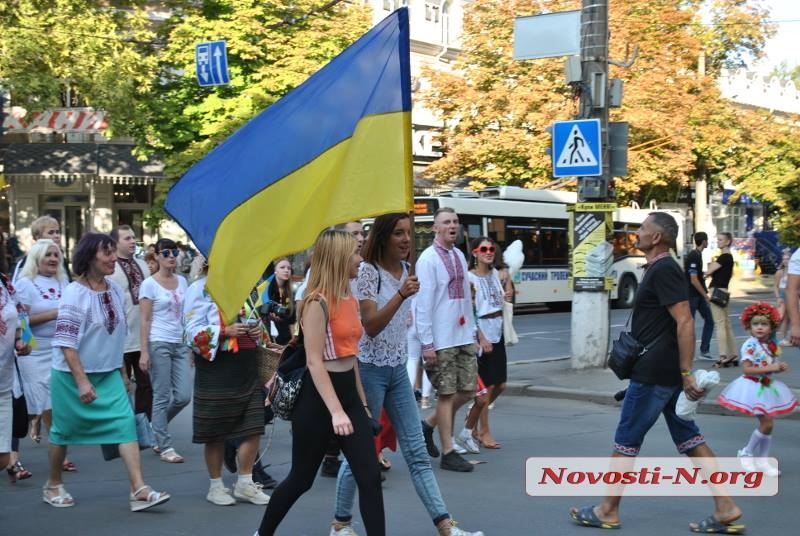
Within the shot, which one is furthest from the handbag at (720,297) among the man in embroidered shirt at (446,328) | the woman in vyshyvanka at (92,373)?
the woman in vyshyvanka at (92,373)

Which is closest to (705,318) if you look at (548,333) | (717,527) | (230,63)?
(548,333)

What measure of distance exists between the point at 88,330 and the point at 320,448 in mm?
2117

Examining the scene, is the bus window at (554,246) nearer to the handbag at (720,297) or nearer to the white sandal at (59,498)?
the handbag at (720,297)

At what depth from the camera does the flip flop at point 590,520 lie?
20.4 feet

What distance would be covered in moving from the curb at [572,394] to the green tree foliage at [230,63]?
16724 millimetres

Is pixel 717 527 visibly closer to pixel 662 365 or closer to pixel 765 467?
pixel 662 365

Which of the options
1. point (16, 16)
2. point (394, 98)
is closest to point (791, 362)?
point (394, 98)

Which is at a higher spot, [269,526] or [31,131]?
[31,131]

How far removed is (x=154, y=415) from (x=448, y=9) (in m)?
38.8

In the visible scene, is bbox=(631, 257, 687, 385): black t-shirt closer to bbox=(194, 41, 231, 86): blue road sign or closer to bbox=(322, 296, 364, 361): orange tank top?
bbox=(322, 296, 364, 361): orange tank top

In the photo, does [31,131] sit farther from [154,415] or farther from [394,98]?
[394,98]

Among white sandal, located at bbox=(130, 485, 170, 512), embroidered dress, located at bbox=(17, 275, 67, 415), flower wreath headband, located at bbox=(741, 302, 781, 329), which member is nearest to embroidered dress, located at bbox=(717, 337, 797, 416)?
flower wreath headband, located at bbox=(741, 302, 781, 329)

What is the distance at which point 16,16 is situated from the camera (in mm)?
24797

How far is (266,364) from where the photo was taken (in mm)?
7074
